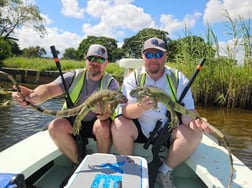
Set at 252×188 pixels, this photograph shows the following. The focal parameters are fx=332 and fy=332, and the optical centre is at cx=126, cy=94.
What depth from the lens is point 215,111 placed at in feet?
37.4

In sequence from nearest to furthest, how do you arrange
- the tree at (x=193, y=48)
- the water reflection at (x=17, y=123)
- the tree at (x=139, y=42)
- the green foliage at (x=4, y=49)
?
1. the water reflection at (x=17, y=123)
2. the tree at (x=139, y=42)
3. the tree at (x=193, y=48)
4. the green foliage at (x=4, y=49)

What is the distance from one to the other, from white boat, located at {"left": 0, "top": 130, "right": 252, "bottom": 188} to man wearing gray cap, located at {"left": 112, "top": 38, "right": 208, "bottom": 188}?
0.72 feet

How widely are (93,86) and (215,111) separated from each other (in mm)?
8250

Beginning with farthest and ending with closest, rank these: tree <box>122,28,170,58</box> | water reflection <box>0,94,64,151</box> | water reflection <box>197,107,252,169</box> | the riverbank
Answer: the riverbank → tree <box>122,28,170,58</box> → water reflection <box>0,94,64,151</box> → water reflection <box>197,107,252,169</box>

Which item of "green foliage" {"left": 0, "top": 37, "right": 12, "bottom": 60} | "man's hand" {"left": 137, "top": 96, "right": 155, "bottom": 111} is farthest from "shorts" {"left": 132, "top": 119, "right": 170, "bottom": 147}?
"green foliage" {"left": 0, "top": 37, "right": 12, "bottom": 60}

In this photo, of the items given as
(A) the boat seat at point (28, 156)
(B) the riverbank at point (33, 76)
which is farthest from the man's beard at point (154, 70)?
(B) the riverbank at point (33, 76)

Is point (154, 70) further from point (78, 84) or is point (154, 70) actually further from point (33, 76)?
point (33, 76)

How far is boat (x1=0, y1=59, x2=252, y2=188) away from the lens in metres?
3.03

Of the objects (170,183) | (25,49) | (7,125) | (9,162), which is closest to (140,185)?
(170,183)

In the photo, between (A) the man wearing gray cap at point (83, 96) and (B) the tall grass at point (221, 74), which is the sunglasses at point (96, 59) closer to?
(A) the man wearing gray cap at point (83, 96)

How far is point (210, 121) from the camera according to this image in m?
9.75

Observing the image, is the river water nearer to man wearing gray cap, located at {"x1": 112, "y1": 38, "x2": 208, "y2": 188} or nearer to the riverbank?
man wearing gray cap, located at {"x1": 112, "y1": 38, "x2": 208, "y2": 188}

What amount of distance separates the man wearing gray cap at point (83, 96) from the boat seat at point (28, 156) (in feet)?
0.58

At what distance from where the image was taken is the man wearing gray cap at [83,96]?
144 inches
